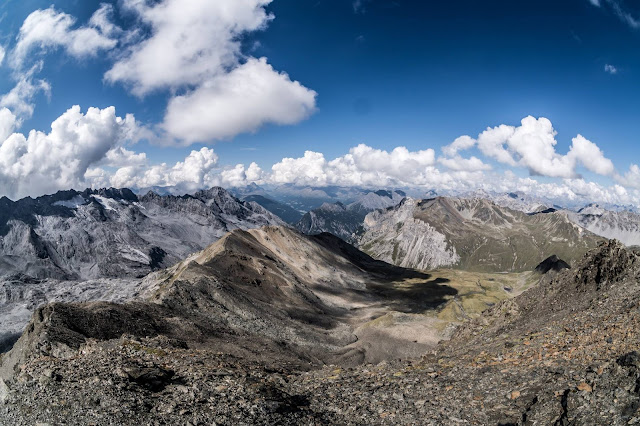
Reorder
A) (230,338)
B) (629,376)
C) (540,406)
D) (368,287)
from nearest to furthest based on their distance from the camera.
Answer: (629,376) → (540,406) → (230,338) → (368,287)

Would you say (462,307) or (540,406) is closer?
(540,406)

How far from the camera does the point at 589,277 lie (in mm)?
42156

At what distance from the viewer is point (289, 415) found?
65.1 feet

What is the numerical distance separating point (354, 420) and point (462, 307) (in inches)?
5496

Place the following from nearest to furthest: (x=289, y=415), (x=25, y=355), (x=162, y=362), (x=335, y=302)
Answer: (x=289, y=415) → (x=162, y=362) → (x=25, y=355) → (x=335, y=302)

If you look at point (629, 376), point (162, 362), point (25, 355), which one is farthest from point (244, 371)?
point (25, 355)

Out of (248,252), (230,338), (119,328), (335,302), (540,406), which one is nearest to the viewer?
(540,406)

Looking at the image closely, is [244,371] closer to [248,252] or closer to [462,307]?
[248,252]

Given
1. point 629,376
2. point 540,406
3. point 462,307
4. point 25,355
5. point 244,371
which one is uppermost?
point 629,376

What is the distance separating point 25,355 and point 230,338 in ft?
90.6

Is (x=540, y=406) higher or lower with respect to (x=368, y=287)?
higher

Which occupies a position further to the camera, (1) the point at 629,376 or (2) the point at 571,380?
(2) the point at 571,380

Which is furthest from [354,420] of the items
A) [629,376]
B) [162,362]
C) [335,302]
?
[335,302]

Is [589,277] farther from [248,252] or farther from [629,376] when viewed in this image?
[248,252]
